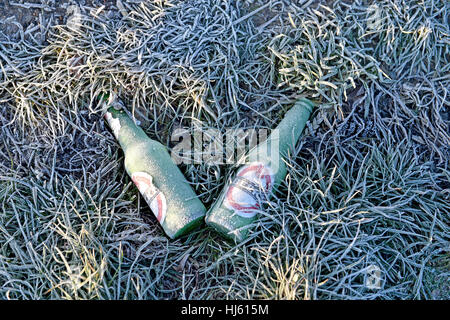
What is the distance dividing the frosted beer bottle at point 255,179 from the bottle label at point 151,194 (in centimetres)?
17

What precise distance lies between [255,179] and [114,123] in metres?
0.64

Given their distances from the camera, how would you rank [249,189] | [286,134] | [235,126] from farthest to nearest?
[235,126] < [286,134] < [249,189]

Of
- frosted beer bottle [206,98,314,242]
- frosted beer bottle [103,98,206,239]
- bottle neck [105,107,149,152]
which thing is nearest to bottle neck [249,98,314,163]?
frosted beer bottle [206,98,314,242]

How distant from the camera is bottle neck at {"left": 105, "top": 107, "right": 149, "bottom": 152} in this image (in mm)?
1684

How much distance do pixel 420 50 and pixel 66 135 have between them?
1576 mm

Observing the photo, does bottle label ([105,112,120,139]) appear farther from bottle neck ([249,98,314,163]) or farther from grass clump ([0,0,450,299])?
bottle neck ([249,98,314,163])

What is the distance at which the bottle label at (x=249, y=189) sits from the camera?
154 centimetres

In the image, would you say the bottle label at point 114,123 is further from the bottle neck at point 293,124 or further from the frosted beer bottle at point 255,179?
the bottle neck at point 293,124

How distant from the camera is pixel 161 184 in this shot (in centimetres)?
158

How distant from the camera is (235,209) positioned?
153 cm

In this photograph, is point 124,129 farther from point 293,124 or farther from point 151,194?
point 293,124

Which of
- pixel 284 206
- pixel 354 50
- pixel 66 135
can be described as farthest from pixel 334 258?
pixel 66 135

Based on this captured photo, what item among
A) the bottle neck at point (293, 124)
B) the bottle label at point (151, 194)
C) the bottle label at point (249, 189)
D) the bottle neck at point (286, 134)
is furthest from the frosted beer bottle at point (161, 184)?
the bottle neck at point (293, 124)

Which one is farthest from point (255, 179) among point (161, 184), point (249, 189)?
point (161, 184)
